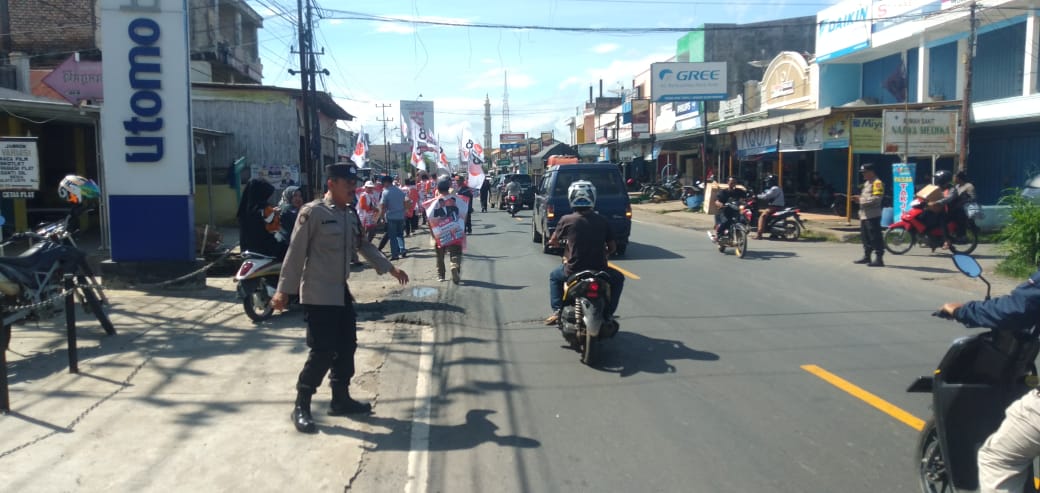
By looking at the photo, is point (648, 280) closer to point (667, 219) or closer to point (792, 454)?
point (792, 454)

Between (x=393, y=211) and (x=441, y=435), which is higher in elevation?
(x=393, y=211)

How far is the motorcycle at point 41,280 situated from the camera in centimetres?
709

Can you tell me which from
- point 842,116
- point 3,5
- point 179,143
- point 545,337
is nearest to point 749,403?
point 545,337

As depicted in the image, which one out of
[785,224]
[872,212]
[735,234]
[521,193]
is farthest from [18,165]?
[521,193]

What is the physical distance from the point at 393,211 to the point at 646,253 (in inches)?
205

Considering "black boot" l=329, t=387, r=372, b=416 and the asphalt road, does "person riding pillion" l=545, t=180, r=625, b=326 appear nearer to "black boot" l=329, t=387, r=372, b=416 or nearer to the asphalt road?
the asphalt road

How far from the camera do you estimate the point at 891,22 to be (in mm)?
25047

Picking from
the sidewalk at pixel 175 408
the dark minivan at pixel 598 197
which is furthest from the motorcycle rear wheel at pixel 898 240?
the sidewalk at pixel 175 408

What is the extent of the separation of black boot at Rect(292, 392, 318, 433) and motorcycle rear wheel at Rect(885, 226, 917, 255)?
514 inches

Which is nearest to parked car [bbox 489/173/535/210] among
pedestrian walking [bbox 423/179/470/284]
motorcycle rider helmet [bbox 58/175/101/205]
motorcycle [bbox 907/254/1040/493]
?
pedestrian walking [bbox 423/179/470/284]

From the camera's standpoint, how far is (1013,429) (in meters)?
3.19

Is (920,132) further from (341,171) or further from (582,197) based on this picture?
(341,171)

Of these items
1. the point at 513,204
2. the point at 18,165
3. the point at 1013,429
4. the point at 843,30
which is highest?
the point at 843,30

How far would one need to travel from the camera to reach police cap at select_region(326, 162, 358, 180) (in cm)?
551
